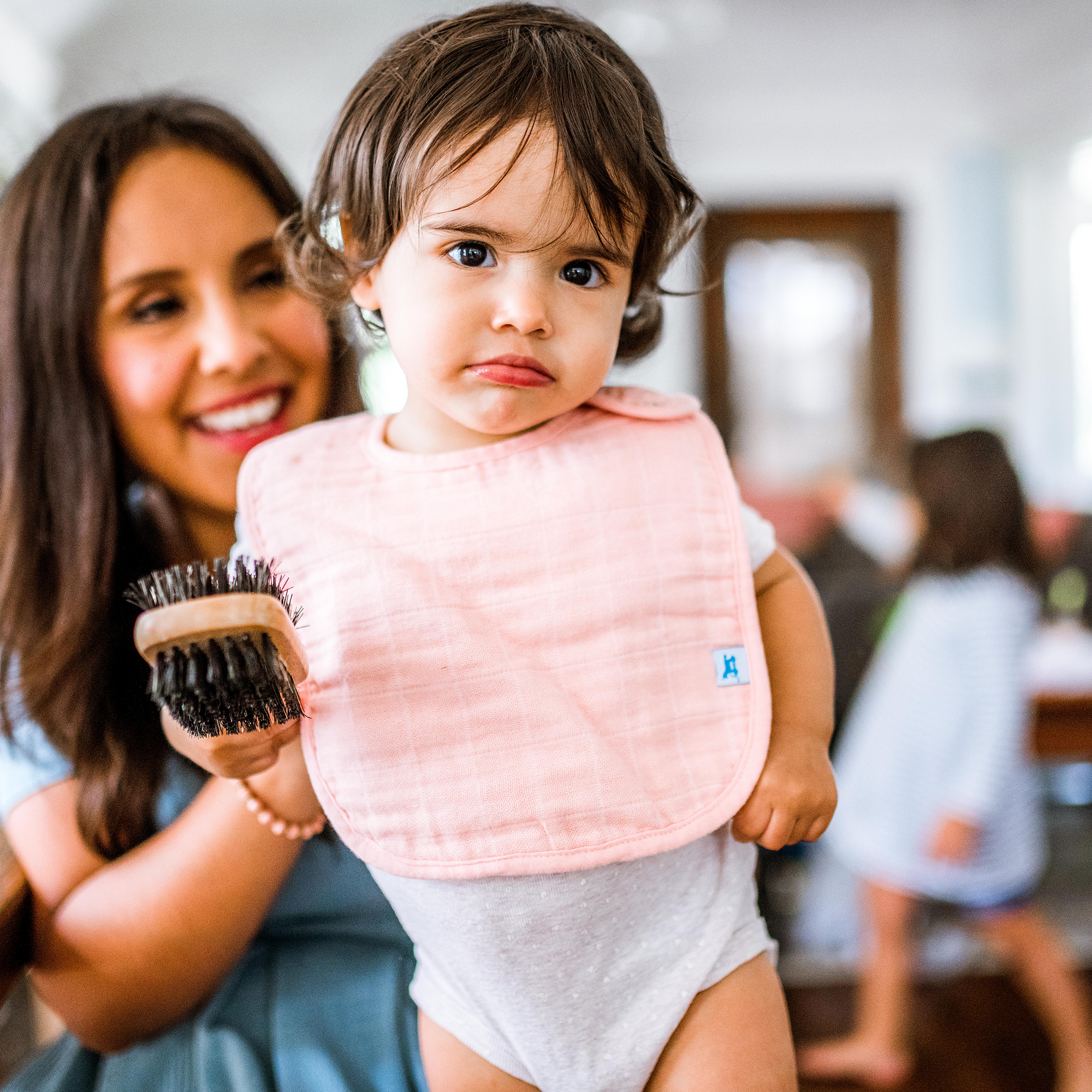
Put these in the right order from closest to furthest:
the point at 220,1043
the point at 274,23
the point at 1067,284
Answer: the point at 220,1043 → the point at 274,23 → the point at 1067,284

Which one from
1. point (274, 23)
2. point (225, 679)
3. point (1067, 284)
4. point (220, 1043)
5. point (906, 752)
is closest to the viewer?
point (225, 679)

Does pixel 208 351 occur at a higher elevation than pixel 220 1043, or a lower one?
higher

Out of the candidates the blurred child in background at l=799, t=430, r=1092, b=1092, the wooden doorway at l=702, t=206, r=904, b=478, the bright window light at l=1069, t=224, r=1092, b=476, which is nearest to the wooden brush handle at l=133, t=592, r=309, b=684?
the blurred child in background at l=799, t=430, r=1092, b=1092

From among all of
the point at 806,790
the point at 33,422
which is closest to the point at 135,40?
the point at 33,422

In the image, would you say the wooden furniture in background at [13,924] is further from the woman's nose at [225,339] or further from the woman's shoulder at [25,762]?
the woman's nose at [225,339]

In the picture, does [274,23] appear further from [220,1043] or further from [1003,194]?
[220,1043]

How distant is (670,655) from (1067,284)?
15.6ft

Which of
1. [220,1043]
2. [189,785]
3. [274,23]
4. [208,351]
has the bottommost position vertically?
[220,1043]

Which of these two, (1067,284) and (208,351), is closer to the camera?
(208,351)

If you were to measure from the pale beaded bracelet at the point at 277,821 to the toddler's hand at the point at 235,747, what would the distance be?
0.16 feet

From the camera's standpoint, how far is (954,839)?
5.06 ft

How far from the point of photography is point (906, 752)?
1658 mm

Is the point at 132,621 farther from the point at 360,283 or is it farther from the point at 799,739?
the point at 799,739

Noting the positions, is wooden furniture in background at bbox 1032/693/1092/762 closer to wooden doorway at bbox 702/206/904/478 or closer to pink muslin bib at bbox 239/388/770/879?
pink muslin bib at bbox 239/388/770/879
